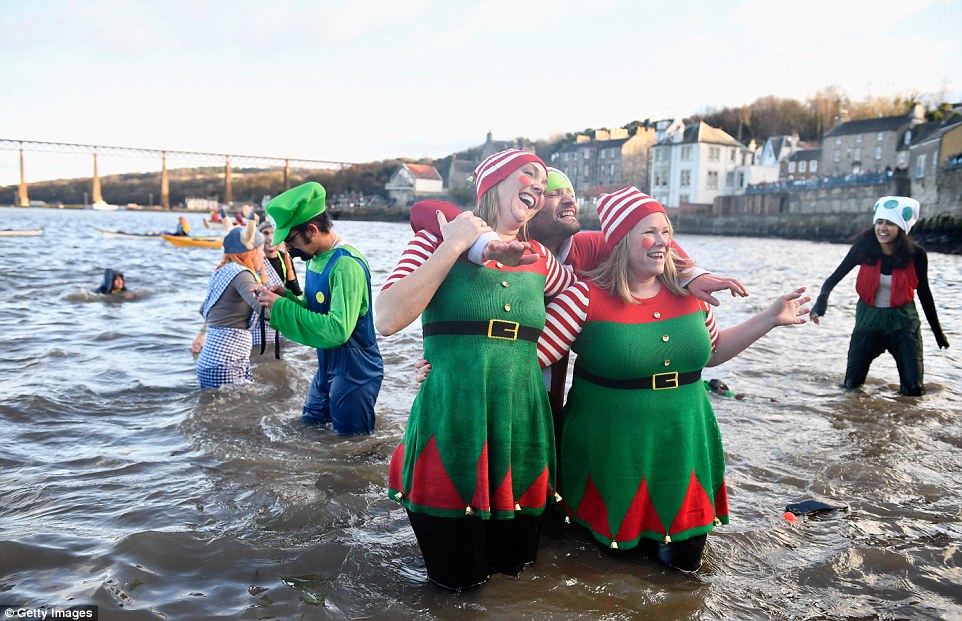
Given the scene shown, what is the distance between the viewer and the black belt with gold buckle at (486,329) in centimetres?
304

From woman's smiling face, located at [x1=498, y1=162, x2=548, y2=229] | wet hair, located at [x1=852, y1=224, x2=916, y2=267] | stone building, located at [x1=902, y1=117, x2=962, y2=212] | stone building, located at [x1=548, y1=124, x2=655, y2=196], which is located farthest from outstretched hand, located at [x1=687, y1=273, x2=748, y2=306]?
stone building, located at [x1=548, y1=124, x2=655, y2=196]

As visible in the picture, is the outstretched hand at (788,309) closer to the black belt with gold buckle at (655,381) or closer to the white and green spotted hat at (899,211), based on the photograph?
the black belt with gold buckle at (655,381)

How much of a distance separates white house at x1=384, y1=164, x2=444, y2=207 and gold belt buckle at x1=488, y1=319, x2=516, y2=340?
105 meters

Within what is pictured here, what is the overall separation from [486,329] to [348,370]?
2.61m

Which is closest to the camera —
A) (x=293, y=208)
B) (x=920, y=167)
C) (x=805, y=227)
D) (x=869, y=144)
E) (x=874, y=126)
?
(x=293, y=208)

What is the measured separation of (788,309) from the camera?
3.56 meters

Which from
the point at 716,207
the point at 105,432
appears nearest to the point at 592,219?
the point at 716,207

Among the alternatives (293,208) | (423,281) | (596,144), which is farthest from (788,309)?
(596,144)

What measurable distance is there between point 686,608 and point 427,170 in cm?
11161

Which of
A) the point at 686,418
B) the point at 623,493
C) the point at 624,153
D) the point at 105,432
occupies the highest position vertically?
the point at 624,153

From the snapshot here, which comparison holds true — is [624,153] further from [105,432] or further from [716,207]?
[105,432]

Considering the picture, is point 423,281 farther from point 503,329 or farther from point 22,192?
point 22,192

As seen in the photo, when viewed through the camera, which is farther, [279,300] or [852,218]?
[852,218]

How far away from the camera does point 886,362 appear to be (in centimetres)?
993
